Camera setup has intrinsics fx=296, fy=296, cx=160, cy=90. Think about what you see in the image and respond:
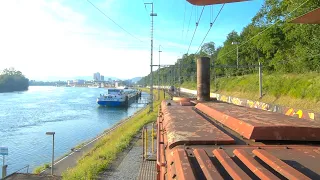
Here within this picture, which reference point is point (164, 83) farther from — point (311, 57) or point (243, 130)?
point (243, 130)

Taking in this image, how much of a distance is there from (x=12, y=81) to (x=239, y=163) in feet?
562

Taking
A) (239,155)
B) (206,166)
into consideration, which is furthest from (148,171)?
(206,166)

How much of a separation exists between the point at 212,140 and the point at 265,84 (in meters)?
32.7

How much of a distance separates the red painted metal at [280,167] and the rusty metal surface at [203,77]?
731 centimetres

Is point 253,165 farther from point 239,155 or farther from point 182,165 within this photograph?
point 182,165

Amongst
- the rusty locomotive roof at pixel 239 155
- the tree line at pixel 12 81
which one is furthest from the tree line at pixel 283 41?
the tree line at pixel 12 81

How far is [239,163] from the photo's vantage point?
2.85m

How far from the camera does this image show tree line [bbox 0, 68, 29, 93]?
145 metres

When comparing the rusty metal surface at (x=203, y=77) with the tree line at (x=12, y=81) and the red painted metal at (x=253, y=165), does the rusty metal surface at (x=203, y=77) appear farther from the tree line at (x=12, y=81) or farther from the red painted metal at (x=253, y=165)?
the tree line at (x=12, y=81)

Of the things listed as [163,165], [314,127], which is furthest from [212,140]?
[314,127]

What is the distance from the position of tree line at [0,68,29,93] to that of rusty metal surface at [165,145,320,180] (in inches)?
6212

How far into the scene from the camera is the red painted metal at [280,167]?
89.9 inches

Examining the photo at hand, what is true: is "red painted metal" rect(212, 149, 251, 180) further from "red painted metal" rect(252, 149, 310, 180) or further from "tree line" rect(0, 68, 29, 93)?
"tree line" rect(0, 68, 29, 93)

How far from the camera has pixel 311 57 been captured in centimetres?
2759
